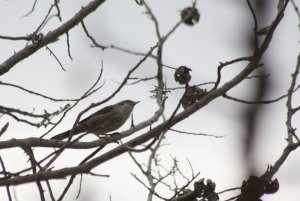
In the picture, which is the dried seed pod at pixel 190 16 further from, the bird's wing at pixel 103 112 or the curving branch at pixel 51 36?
the bird's wing at pixel 103 112

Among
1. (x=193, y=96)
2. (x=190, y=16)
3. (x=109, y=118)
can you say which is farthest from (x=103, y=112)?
(x=190, y=16)

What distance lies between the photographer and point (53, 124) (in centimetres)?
361

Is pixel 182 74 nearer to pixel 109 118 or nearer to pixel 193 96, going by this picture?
pixel 193 96

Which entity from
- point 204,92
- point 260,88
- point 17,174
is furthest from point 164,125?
point 260,88

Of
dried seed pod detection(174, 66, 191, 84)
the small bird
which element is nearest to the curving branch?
dried seed pod detection(174, 66, 191, 84)

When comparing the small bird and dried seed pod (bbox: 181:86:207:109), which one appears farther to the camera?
the small bird

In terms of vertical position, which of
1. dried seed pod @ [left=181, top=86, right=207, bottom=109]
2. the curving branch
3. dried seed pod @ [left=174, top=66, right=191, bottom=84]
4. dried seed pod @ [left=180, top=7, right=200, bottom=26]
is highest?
the curving branch

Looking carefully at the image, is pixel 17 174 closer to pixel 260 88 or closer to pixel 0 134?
pixel 0 134

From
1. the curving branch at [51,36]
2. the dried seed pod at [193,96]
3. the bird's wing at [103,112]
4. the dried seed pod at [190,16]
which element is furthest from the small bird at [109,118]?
the dried seed pod at [190,16]

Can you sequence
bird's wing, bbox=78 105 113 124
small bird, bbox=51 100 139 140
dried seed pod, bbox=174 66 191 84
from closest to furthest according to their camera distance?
dried seed pod, bbox=174 66 191 84, small bird, bbox=51 100 139 140, bird's wing, bbox=78 105 113 124

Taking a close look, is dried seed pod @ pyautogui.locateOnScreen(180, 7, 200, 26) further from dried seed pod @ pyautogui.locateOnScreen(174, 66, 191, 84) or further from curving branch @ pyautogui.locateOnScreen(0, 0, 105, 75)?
curving branch @ pyautogui.locateOnScreen(0, 0, 105, 75)

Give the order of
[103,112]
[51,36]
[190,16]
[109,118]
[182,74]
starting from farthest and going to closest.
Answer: [103,112]
[109,118]
[51,36]
[182,74]
[190,16]

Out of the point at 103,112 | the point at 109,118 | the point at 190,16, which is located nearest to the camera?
the point at 190,16

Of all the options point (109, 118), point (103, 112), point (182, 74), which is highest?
point (103, 112)
